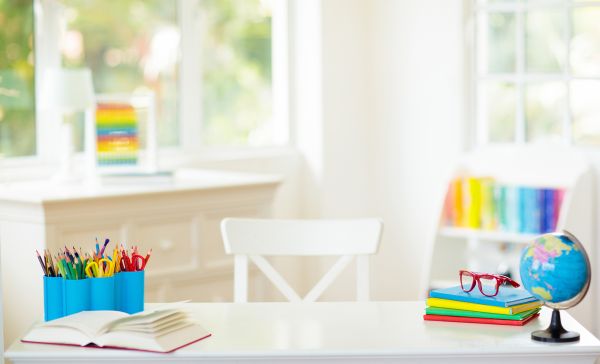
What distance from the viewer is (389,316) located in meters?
2.27

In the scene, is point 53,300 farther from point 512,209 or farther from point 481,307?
point 512,209

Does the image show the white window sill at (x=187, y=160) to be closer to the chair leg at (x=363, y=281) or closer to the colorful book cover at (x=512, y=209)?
the colorful book cover at (x=512, y=209)

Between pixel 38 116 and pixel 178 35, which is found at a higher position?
pixel 178 35

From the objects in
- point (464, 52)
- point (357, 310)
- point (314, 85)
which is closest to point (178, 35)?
point (314, 85)

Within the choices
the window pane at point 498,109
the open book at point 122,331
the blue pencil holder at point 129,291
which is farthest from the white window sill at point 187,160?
the open book at point 122,331

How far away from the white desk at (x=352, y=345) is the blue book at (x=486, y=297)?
5 centimetres

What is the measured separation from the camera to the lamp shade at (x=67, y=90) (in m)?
3.66

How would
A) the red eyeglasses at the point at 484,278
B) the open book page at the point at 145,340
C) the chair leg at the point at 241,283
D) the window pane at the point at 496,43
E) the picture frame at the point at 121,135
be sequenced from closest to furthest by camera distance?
the open book page at the point at 145,340 < the red eyeglasses at the point at 484,278 < the chair leg at the point at 241,283 < the picture frame at the point at 121,135 < the window pane at the point at 496,43

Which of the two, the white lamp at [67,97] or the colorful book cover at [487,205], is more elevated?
the white lamp at [67,97]

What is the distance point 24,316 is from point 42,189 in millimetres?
457

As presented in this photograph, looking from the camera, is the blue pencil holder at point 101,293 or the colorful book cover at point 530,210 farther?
the colorful book cover at point 530,210

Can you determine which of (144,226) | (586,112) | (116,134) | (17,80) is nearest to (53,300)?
(144,226)

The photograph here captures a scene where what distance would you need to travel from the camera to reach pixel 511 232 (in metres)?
4.17

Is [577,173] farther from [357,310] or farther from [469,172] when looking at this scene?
[357,310]
